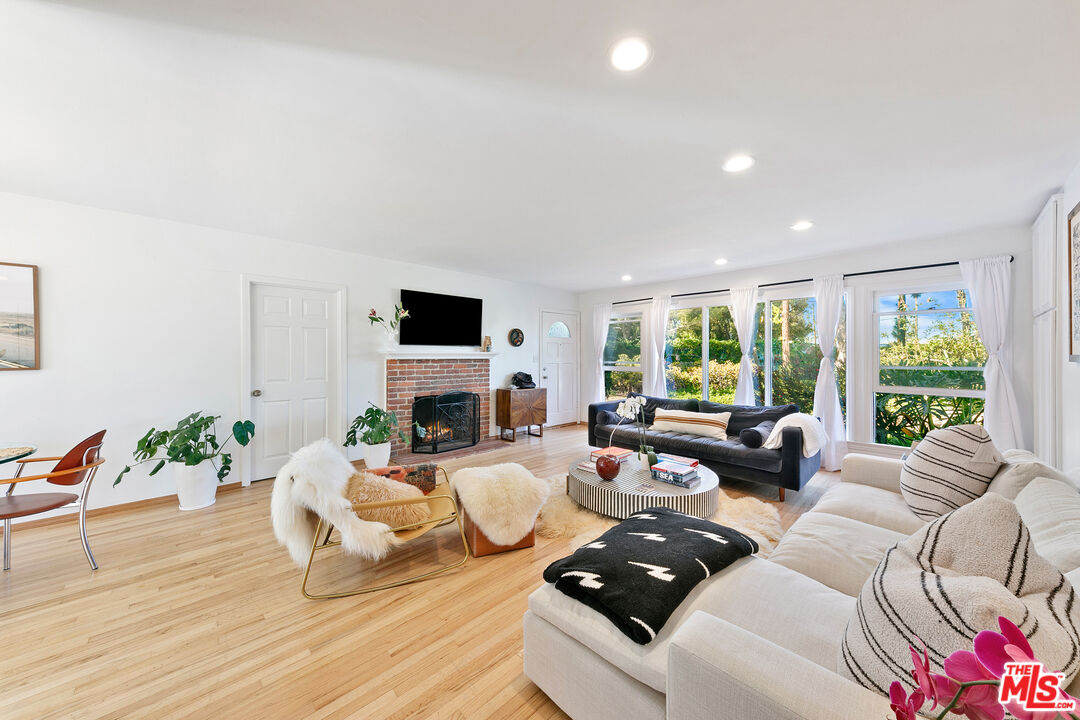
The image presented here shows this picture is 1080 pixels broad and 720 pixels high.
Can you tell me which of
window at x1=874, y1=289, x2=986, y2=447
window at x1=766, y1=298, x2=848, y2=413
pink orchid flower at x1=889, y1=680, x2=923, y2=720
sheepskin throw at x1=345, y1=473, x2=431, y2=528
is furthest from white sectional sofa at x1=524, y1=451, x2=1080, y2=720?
window at x1=766, y1=298, x2=848, y2=413

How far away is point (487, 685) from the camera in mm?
1557

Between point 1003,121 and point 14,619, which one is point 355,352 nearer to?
point 14,619

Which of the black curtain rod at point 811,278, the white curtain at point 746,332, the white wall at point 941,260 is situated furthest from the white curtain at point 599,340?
the white curtain at point 746,332

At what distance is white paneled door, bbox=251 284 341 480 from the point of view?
3.86m

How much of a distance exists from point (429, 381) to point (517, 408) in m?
1.30

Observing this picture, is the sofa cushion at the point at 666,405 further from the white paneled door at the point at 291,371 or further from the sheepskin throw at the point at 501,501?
the white paneled door at the point at 291,371

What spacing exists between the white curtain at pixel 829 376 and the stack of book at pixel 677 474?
7.28ft

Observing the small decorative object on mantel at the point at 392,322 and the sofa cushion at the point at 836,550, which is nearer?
the sofa cushion at the point at 836,550

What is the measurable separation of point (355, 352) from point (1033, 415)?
634cm

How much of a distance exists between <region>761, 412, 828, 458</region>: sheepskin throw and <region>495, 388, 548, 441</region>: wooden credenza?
10.1ft

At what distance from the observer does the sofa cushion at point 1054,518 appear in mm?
1157

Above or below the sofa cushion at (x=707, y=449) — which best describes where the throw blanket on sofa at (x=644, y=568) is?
above

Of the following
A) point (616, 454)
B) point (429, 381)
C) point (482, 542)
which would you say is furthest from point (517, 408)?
point (482, 542)

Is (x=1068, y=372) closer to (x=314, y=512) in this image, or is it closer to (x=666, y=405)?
(x=666, y=405)
